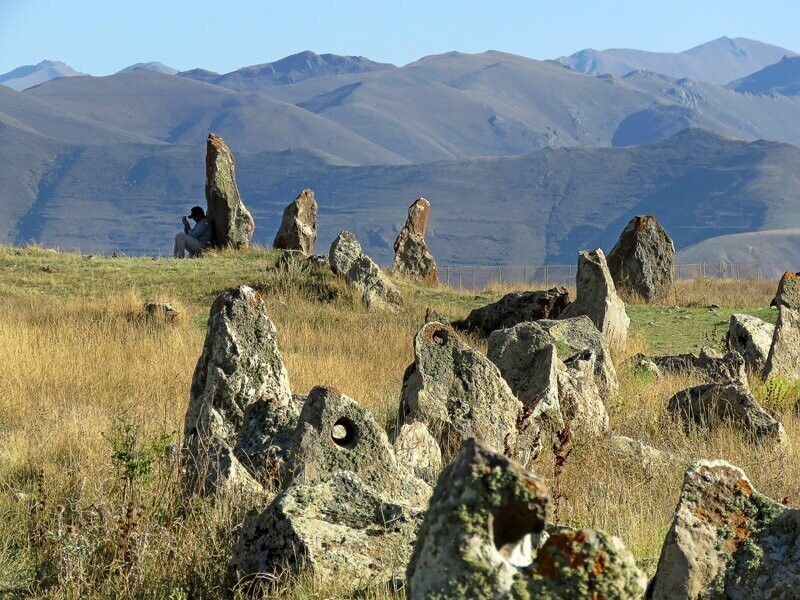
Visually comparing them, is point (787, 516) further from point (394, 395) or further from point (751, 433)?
point (394, 395)

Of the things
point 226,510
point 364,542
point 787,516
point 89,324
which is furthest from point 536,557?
point 89,324

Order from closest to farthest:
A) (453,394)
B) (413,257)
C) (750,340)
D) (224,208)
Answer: (453,394) < (750,340) < (413,257) < (224,208)

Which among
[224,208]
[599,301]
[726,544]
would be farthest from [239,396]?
[224,208]

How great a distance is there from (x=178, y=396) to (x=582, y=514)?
551cm

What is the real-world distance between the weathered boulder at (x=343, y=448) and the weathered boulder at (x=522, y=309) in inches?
501

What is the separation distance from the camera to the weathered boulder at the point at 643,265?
26906 mm

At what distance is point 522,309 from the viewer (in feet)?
66.7

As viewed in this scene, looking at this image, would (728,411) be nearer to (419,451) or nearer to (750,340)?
(419,451)

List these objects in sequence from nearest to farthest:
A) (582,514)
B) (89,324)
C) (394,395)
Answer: (582,514) → (394,395) → (89,324)

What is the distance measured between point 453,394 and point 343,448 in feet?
7.94

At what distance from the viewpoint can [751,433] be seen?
10.8 metres

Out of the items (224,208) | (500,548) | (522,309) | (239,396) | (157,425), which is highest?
(500,548)

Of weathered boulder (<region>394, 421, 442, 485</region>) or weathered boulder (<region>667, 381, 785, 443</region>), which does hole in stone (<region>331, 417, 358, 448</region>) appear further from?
weathered boulder (<region>667, 381, 785, 443</region>)

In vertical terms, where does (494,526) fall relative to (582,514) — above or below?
above
